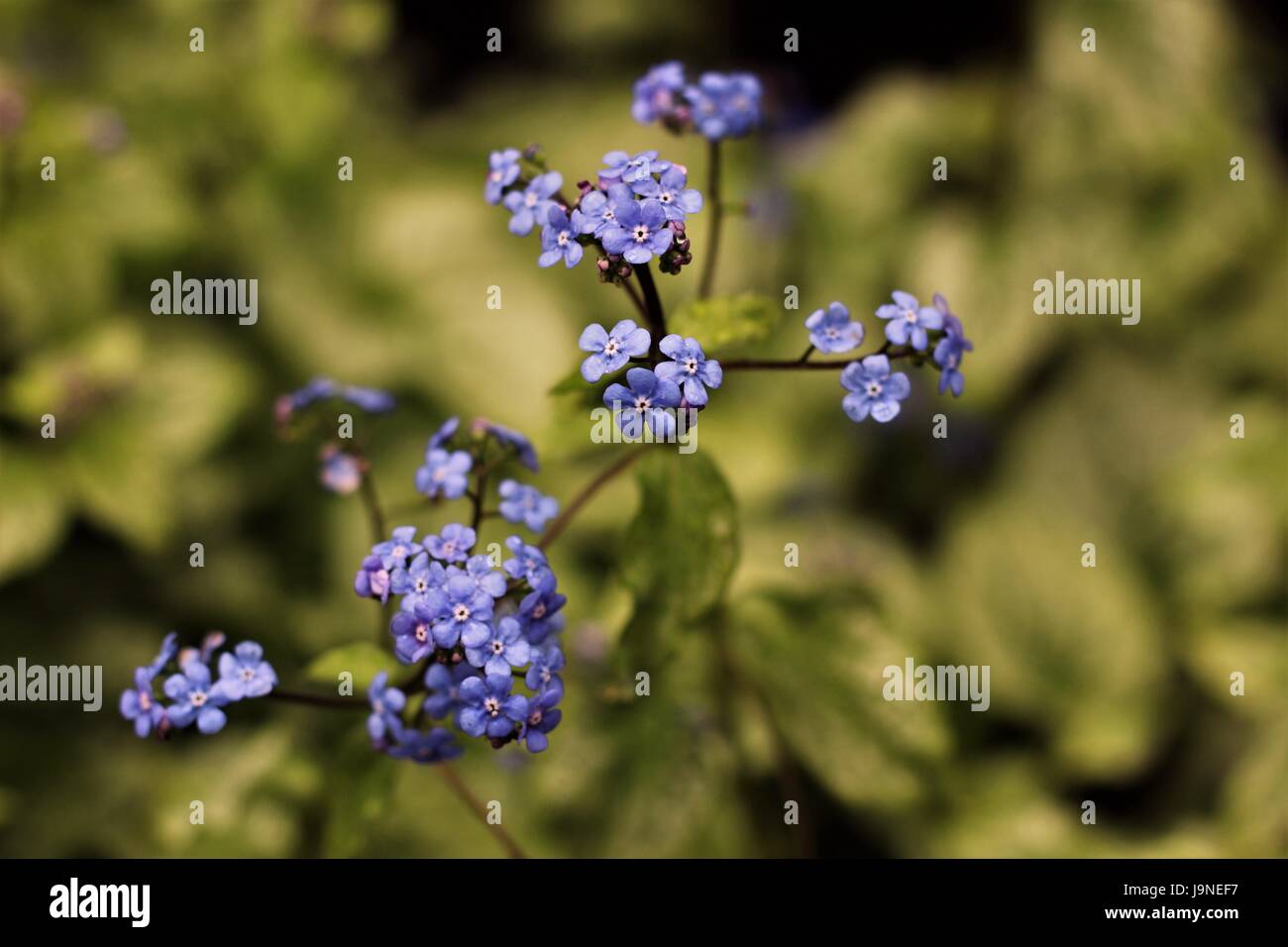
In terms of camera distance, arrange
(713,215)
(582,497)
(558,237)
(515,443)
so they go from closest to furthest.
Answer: (558,237) < (515,443) < (582,497) < (713,215)

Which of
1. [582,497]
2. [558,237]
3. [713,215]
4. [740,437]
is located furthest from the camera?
[740,437]

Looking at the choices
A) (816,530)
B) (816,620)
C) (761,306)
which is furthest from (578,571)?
(761,306)

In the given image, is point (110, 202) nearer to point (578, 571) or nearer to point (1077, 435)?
point (578, 571)

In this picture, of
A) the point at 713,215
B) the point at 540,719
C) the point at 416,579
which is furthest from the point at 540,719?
the point at 713,215

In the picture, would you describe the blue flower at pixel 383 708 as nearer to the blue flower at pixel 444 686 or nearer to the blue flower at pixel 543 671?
the blue flower at pixel 444 686

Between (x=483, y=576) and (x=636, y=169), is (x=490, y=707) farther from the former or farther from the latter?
(x=636, y=169)
